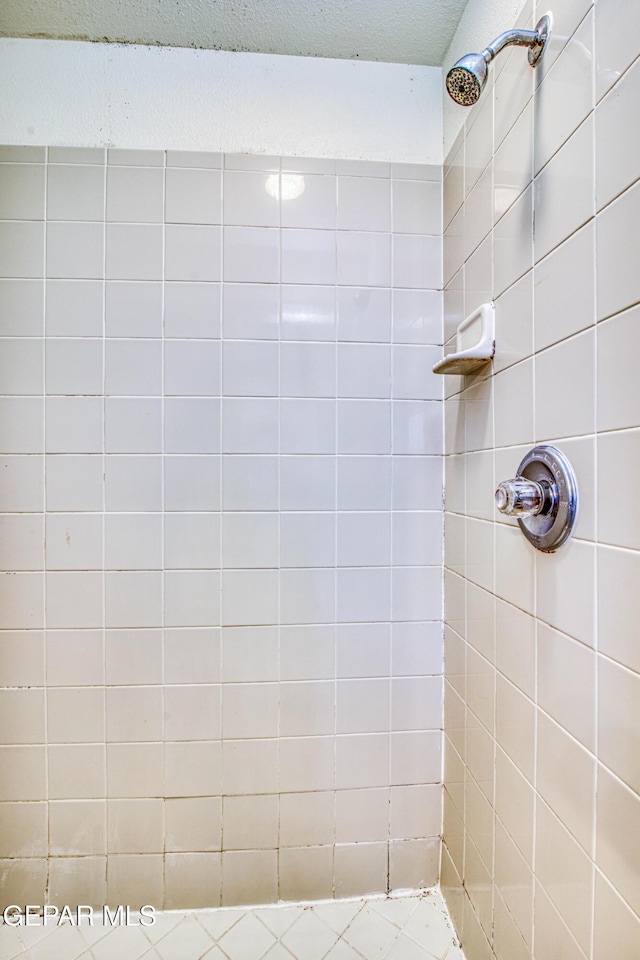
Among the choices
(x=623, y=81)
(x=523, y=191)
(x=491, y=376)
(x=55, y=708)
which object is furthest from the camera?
(x=55, y=708)

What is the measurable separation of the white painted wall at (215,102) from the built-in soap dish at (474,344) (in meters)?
0.56

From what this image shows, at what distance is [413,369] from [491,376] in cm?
30

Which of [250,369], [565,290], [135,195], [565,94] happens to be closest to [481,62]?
[565,94]

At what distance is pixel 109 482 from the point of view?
112cm

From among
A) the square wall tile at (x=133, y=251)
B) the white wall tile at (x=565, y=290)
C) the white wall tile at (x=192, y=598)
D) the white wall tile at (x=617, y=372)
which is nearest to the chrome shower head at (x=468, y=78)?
the white wall tile at (x=565, y=290)

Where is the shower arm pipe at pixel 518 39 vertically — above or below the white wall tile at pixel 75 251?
above

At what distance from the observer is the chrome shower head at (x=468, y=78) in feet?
2.19

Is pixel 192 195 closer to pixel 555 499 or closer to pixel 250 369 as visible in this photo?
pixel 250 369

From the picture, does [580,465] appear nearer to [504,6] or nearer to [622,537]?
[622,537]

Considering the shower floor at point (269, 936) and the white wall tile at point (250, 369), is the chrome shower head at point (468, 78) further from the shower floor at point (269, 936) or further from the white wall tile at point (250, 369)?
the shower floor at point (269, 936)

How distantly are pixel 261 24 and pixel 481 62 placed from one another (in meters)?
0.73

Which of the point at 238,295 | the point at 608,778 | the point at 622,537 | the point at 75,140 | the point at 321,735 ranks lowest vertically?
the point at 321,735

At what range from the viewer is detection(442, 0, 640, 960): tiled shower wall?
0.55m

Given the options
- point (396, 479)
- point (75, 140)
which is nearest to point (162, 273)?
point (75, 140)
